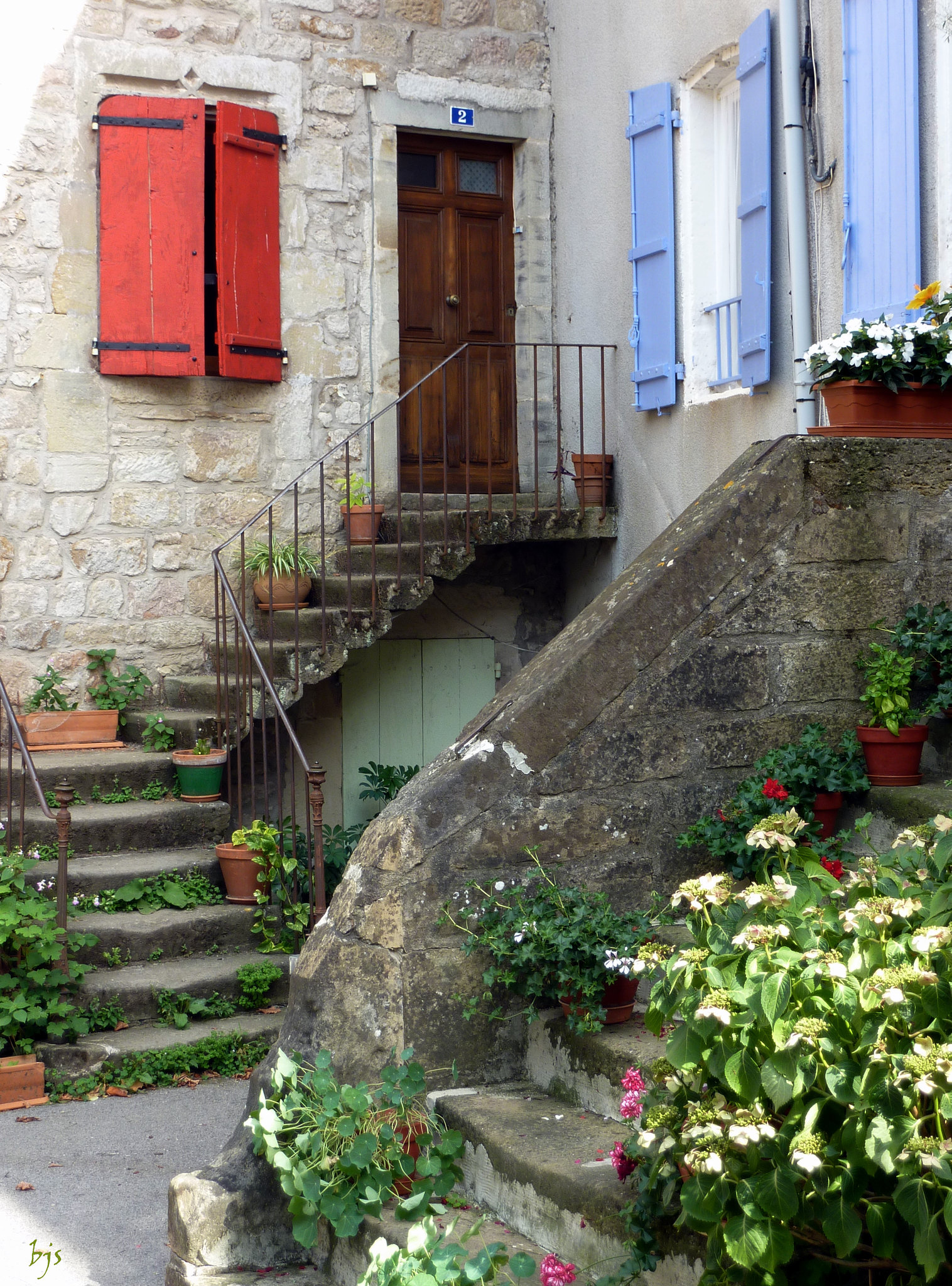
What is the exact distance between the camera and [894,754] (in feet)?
11.0

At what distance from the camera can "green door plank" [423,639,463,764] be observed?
729cm

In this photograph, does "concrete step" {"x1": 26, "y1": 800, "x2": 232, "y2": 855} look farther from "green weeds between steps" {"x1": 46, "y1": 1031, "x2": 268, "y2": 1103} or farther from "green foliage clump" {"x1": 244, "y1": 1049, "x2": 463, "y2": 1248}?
"green foliage clump" {"x1": 244, "y1": 1049, "x2": 463, "y2": 1248}

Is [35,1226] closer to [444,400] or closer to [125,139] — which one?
[444,400]

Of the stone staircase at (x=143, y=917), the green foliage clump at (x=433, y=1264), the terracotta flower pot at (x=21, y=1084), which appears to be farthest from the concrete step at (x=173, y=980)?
the green foliage clump at (x=433, y=1264)

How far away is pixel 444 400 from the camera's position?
6332mm

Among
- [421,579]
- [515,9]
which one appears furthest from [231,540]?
[515,9]

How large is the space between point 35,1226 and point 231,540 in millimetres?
3685

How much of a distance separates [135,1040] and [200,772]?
1428mm

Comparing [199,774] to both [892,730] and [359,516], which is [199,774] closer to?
[359,516]

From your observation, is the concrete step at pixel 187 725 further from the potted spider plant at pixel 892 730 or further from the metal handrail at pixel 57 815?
the potted spider plant at pixel 892 730

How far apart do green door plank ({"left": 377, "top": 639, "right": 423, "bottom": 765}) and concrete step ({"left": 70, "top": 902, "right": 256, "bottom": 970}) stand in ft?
6.64

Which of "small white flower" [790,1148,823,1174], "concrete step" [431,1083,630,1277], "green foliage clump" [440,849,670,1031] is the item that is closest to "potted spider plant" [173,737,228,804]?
"green foliage clump" [440,849,670,1031]

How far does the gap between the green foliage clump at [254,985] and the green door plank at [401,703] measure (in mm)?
2332

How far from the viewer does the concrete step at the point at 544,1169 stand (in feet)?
7.80
